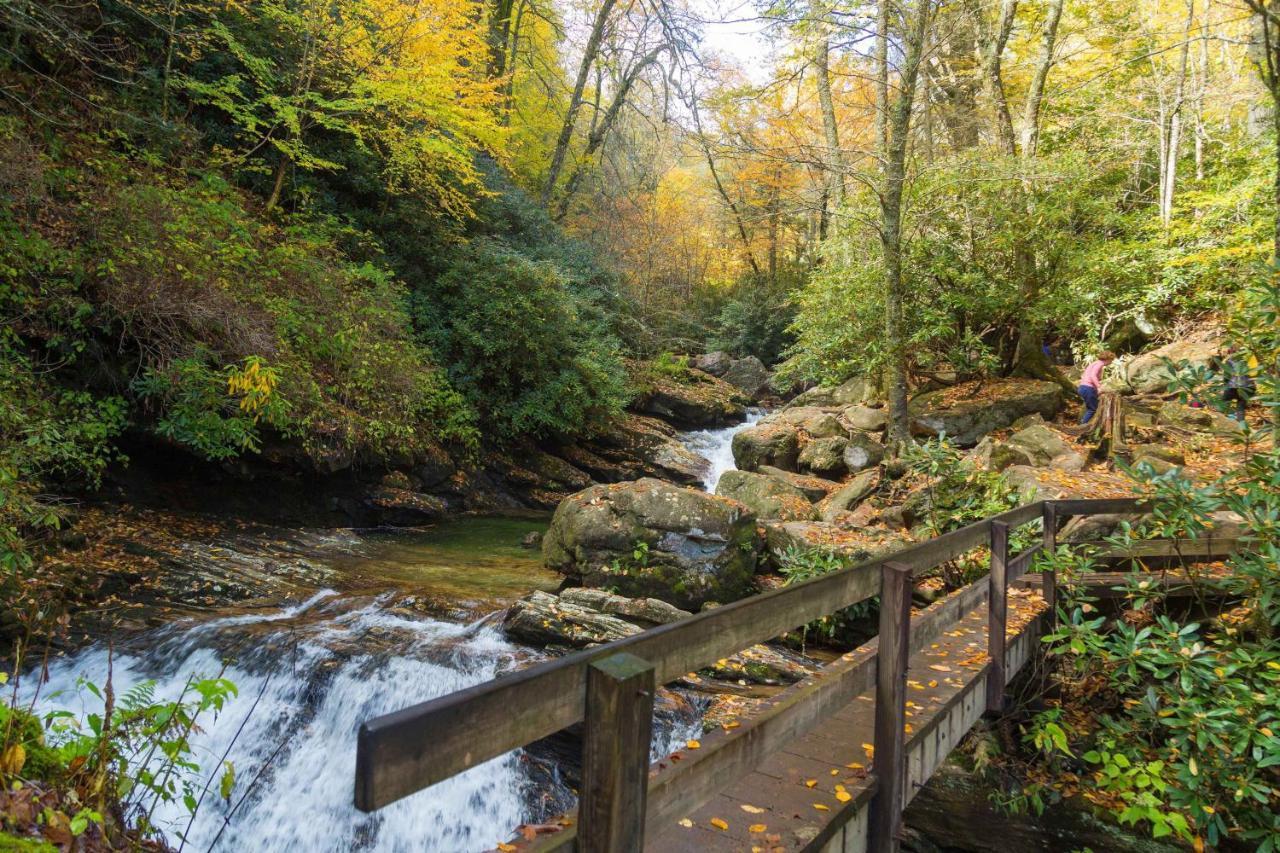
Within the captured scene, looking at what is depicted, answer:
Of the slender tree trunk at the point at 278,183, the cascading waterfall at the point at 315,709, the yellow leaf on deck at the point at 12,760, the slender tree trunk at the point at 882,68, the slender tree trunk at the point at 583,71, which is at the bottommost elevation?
the cascading waterfall at the point at 315,709

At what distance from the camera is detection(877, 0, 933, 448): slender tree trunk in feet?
33.3

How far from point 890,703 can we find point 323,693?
14.8 feet

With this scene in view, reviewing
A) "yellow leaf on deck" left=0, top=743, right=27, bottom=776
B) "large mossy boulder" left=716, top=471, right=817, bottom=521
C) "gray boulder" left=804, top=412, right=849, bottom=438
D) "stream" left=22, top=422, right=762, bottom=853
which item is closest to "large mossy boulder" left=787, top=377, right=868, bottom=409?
"gray boulder" left=804, top=412, right=849, bottom=438

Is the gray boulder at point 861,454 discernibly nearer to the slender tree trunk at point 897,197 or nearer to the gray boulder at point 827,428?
the gray boulder at point 827,428

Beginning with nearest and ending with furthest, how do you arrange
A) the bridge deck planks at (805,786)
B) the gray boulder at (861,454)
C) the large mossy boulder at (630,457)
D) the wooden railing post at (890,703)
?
the bridge deck planks at (805,786) → the wooden railing post at (890,703) → the gray boulder at (861,454) → the large mossy boulder at (630,457)

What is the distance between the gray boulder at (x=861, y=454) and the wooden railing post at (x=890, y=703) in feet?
33.4

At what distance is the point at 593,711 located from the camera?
1.57 metres

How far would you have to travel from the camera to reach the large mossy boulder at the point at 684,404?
64.3 feet

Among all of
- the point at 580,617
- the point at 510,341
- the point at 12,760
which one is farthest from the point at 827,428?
the point at 12,760

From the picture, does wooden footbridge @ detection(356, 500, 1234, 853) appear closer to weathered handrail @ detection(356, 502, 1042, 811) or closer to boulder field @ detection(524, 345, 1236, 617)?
weathered handrail @ detection(356, 502, 1042, 811)

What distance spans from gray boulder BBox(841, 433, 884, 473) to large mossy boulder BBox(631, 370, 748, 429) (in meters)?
6.92

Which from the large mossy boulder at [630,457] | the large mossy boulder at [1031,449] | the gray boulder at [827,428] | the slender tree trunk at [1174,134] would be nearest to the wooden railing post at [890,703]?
the large mossy boulder at [1031,449]

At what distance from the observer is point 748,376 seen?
2475cm

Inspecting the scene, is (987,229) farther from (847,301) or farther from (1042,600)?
(1042,600)
